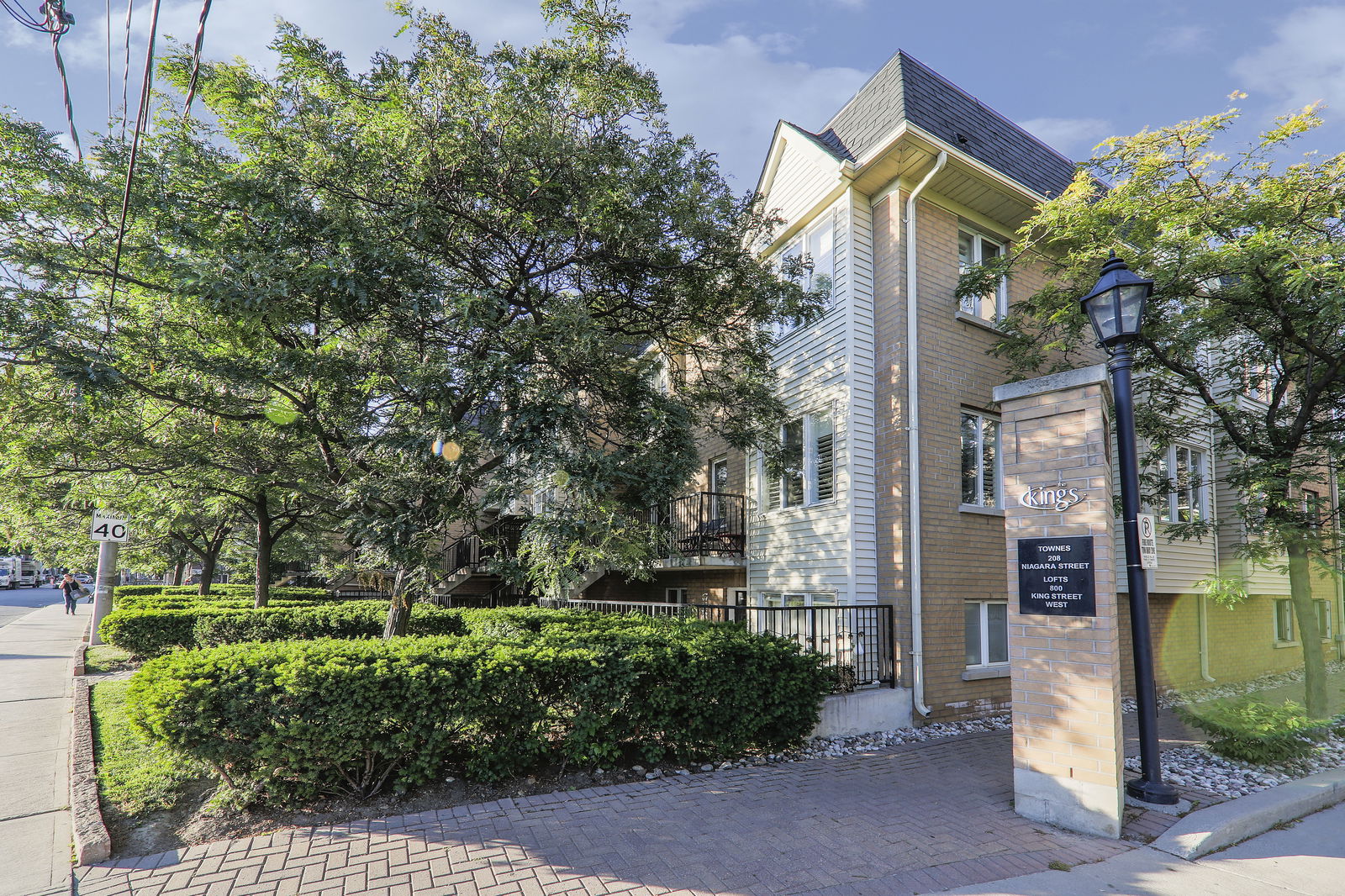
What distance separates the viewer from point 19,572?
5722 cm

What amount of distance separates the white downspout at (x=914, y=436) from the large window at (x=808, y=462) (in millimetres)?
1109

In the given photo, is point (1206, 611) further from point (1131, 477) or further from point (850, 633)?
point (1131, 477)

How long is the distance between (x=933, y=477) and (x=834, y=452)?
1362mm

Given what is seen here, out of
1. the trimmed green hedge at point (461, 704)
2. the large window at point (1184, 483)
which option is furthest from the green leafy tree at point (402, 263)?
the large window at point (1184, 483)

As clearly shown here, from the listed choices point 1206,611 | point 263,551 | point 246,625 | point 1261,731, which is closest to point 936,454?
point 1261,731

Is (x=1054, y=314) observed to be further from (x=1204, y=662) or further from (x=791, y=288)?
(x=1204, y=662)

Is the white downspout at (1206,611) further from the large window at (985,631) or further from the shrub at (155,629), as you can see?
the shrub at (155,629)

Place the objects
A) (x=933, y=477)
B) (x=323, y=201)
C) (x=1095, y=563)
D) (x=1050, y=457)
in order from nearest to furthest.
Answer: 1. (x=1095, y=563)
2. (x=1050, y=457)
3. (x=323, y=201)
4. (x=933, y=477)

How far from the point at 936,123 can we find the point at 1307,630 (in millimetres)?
8107

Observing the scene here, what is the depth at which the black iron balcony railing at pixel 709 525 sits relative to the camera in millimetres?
11812

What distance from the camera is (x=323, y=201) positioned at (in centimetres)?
739

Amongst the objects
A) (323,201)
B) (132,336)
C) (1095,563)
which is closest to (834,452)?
(1095,563)

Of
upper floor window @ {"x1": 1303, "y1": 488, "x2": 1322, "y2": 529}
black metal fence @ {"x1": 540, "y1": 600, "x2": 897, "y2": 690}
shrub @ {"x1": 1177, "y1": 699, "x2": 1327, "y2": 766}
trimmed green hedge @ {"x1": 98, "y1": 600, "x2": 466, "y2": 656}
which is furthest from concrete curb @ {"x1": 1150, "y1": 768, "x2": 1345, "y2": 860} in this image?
trimmed green hedge @ {"x1": 98, "y1": 600, "x2": 466, "y2": 656}

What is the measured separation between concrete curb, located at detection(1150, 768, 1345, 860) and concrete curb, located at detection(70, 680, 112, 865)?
7.13m
